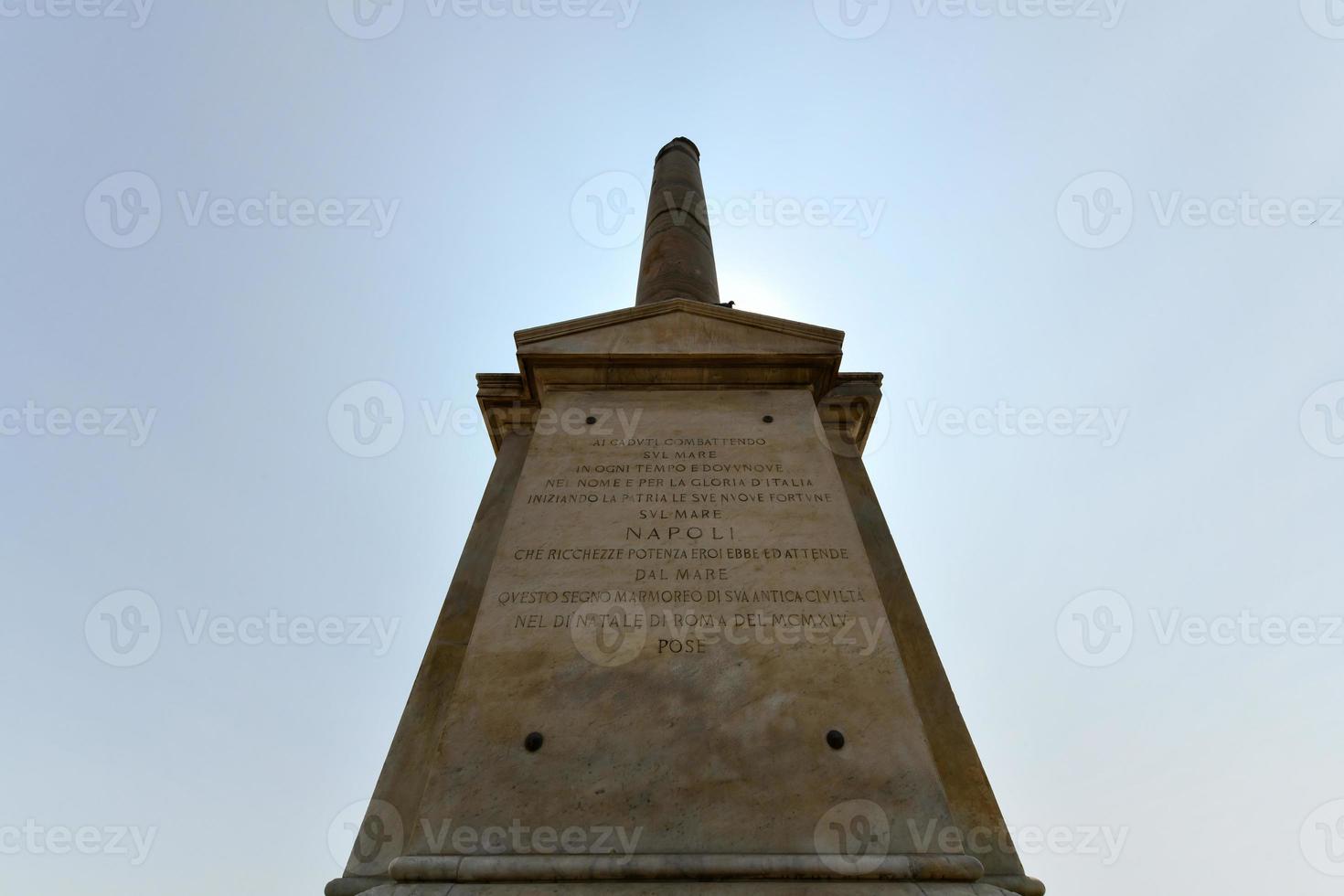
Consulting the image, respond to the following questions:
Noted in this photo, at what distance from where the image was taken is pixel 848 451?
6.27 metres

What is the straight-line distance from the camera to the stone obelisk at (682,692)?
339 cm

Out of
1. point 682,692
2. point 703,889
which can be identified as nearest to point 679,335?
point 682,692

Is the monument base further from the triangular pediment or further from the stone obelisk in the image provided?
the triangular pediment

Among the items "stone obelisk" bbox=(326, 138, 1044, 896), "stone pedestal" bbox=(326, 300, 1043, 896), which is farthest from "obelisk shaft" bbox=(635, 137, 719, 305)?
"stone pedestal" bbox=(326, 300, 1043, 896)

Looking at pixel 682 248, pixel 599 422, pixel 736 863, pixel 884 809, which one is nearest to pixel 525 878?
pixel 736 863

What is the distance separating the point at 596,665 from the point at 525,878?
122cm

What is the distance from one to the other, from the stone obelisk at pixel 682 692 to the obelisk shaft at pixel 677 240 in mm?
3048

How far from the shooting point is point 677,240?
992cm

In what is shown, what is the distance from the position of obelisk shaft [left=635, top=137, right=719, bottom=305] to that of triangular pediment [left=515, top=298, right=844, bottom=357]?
105 cm

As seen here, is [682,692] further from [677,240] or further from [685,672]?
[677,240]

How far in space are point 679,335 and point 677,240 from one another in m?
3.63

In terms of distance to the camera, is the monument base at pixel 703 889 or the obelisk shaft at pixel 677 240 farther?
the obelisk shaft at pixel 677 240

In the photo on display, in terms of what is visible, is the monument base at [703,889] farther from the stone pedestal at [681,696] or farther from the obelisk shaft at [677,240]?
the obelisk shaft at [677,240]

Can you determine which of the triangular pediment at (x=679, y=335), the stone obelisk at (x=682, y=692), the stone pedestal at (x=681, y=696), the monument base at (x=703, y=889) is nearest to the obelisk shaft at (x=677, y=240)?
the triangular pediment at (x=679, y=335)
